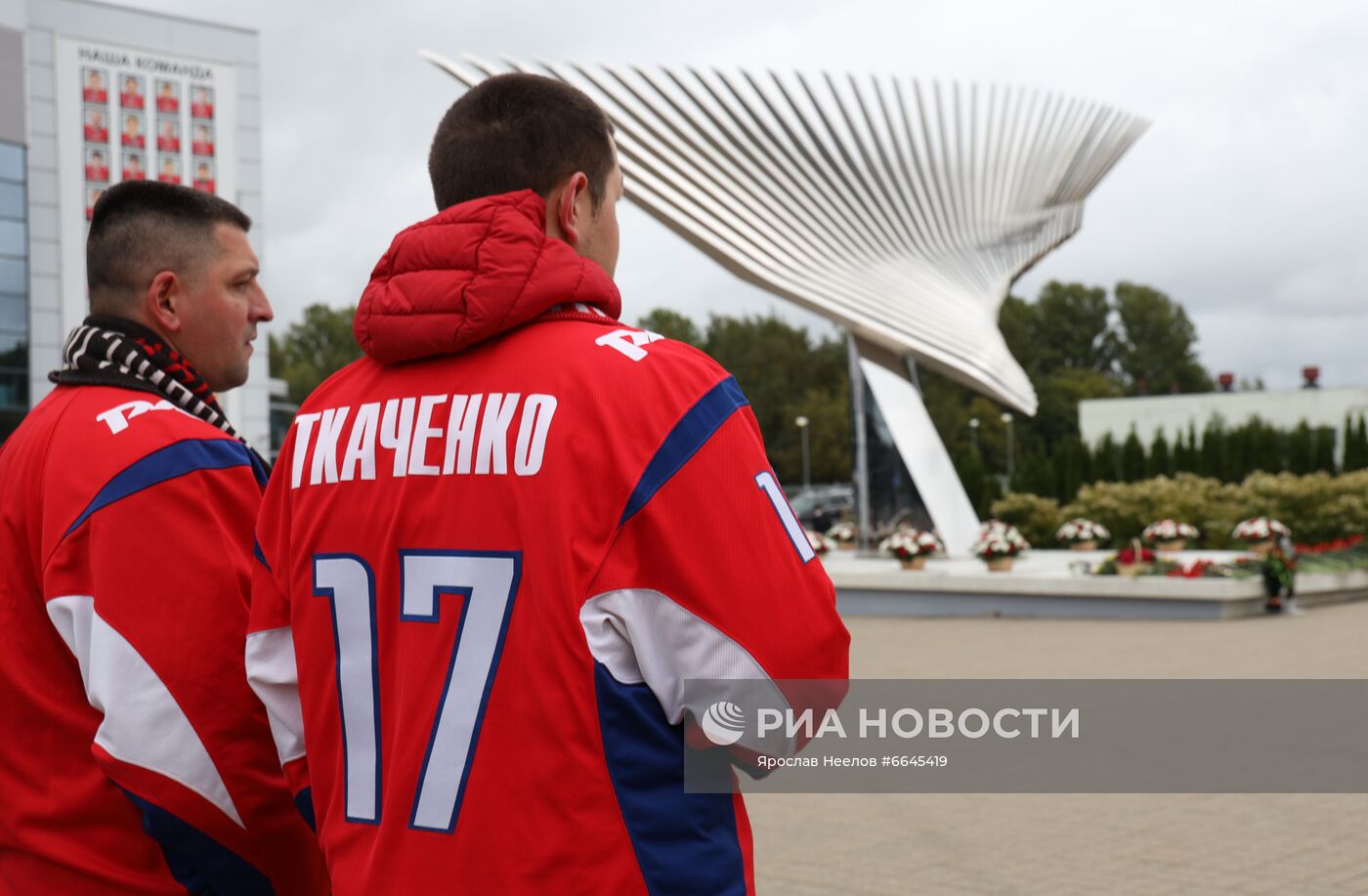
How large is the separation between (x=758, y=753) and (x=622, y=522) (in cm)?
36

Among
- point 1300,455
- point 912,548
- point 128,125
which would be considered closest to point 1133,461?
point 1300,455

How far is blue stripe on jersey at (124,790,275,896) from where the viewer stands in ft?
7.18

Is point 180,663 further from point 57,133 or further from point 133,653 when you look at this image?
point 57,133

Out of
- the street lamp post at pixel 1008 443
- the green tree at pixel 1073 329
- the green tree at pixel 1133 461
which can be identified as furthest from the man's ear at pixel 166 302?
the green tree at pixel 1073 329

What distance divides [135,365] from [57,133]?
3919 cm

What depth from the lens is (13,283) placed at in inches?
1427

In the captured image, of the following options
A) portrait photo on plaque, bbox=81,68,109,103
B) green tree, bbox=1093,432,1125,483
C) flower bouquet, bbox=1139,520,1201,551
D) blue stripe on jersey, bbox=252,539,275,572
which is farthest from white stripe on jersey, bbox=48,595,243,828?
portrait photo on plaque, bbox=81,68,109,103

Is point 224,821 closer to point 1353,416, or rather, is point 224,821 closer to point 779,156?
point 779,156

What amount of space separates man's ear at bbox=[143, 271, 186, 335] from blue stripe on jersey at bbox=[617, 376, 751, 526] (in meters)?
1.29

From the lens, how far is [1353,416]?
5109cm

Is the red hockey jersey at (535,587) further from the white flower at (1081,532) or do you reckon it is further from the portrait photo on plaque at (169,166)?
the portrait photo on plaque at (169,166)

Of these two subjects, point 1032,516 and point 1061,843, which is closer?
point 1061,843

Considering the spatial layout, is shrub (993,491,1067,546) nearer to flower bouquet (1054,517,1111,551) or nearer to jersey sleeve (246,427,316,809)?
flower bouquet (1054,517,1111,551)

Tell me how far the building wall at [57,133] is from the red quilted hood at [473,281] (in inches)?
1383
